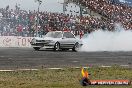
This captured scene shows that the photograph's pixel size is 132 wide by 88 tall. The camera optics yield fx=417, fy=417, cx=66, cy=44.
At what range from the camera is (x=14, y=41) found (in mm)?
36562

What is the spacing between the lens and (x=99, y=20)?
45.4m

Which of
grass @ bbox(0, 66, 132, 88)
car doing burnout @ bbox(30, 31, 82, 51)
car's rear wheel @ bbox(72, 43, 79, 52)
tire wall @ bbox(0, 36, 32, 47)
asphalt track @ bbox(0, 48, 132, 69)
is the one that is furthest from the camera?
tire wall @ bbox(0, 36, 32, 47)

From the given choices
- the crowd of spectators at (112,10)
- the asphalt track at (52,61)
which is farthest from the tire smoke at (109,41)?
the asphalt track at (52,61)

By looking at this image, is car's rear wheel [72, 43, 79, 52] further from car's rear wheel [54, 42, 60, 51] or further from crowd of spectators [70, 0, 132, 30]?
crowd of spectators [70, 0, 132, 30]

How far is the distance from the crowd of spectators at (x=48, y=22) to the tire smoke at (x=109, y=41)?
1.56m

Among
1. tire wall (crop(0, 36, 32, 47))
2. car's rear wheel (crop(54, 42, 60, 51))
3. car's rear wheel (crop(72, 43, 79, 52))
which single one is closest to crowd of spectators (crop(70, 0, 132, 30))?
tire wall (crop(0, 36, 32, 47))

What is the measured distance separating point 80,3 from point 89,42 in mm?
11734

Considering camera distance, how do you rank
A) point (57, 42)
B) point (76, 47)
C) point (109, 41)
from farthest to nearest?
point (109, 41) → point (76, 47) → point (57, 42)

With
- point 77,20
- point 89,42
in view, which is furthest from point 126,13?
point 89,42

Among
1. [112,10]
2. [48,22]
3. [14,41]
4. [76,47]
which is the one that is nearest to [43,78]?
[76,47]

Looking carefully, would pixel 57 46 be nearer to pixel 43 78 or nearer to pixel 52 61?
pixel 52 61

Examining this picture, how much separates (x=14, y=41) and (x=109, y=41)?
357 inches

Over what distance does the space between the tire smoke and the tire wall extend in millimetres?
5264

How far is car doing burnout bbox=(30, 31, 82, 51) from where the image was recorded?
2944 cm
